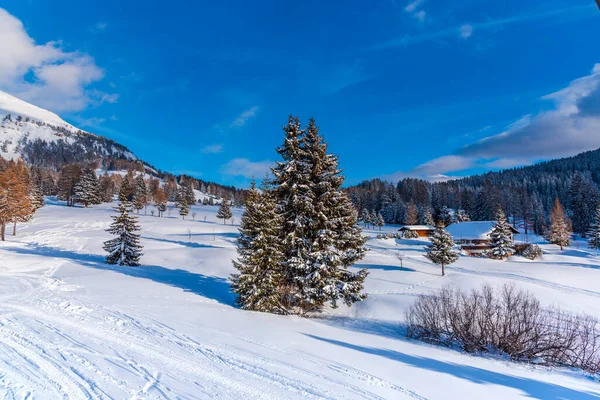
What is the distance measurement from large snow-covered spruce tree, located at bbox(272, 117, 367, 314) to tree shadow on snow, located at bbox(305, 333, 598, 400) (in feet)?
23.2

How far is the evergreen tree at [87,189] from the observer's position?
277 ft

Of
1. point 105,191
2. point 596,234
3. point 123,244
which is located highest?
point 105,191

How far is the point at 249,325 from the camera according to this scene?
13.2m

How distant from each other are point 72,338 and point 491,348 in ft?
55.9

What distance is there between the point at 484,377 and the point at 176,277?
2358cm

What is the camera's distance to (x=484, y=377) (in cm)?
977

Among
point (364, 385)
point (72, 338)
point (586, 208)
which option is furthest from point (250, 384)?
point (586, 208)

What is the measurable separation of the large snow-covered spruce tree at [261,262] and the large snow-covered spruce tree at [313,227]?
0.74 meters

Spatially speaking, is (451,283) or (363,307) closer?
(363,307)

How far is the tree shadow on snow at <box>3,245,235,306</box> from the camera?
2167cm

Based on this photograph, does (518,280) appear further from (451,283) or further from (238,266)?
(238,266)

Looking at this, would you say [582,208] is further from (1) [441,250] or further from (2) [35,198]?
(2) [35,198]

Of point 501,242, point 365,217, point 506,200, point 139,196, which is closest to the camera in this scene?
point 501,242

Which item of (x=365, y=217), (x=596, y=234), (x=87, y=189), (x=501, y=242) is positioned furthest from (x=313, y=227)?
(x=87, y=189)
